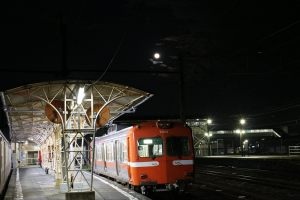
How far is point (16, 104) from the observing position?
47.5 feet

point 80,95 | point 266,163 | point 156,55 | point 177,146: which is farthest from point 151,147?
point 266,163

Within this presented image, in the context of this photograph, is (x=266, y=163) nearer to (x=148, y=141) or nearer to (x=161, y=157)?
(x=161, y=157)

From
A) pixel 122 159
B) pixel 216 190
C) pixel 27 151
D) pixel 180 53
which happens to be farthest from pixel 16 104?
pixel 27 151

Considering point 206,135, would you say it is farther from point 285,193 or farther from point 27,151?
point 285,193

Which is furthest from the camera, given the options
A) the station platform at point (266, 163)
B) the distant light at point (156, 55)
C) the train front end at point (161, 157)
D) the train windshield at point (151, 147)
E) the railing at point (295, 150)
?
the railing at point (295, 150)

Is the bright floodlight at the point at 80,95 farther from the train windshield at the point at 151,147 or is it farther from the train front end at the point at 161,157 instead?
the train windshield at the point at 151,147

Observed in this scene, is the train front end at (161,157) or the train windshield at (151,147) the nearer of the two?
the train front end at (161,157)

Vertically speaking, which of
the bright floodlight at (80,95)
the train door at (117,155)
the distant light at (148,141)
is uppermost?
the bright floodlight at (80,95)

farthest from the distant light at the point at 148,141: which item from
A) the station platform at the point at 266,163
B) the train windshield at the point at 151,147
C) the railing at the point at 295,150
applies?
the railing at the point at 295,150

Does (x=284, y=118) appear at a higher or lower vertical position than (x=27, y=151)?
higher

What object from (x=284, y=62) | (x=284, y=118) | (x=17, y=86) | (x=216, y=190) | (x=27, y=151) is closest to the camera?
(x=17, y=86)

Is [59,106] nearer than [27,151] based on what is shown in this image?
Yes

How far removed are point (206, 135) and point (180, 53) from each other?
3008 cm

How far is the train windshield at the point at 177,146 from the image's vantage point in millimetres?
14375
